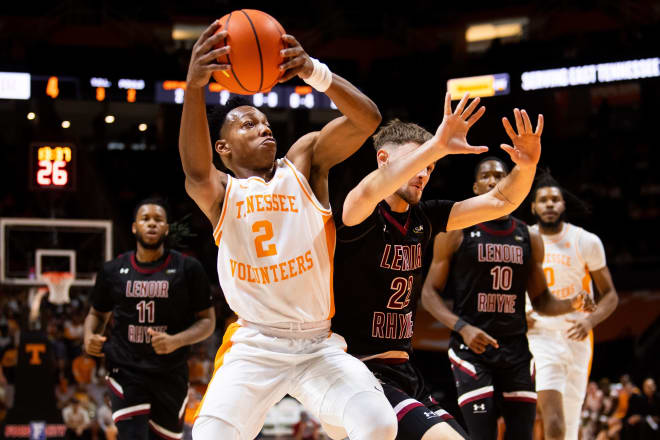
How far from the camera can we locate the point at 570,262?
21.4 feet

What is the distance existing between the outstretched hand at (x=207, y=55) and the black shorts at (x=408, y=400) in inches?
59.5

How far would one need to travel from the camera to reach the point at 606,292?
6.53 m

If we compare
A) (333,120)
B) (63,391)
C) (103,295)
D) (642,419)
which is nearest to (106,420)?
(63,391)

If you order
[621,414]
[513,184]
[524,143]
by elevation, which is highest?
[524,143]

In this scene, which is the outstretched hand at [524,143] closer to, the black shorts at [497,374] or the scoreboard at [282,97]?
the black shorts at [497,374]

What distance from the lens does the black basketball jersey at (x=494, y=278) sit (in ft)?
18.0

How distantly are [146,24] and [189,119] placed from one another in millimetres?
13656

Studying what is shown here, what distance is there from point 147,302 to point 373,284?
2.61 m

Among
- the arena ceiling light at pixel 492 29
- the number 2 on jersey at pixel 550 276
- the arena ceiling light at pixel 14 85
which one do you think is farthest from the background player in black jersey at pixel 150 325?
the arena ceiling light at pixel 492 29

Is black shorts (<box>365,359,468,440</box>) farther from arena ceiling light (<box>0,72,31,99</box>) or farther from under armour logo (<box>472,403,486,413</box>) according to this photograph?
arena ceiling light (<box>0,72,31,99</box>)

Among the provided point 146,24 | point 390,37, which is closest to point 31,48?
point 146,24

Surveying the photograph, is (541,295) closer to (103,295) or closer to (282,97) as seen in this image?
(103,295)

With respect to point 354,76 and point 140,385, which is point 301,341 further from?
point 354,76

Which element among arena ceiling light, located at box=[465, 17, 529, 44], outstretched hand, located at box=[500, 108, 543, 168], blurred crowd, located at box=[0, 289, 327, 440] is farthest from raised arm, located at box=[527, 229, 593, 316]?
arena ceiling light, located at box=[465, 17, 529, 44]
